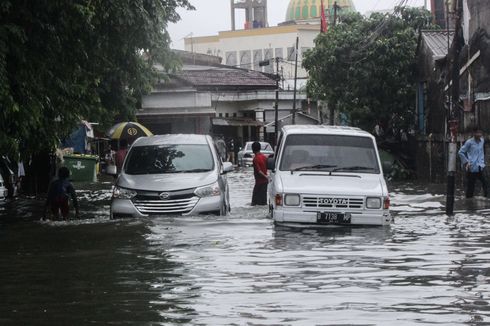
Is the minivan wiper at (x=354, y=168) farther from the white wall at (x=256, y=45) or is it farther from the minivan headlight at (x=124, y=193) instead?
the white wall at (x=256, y=45)

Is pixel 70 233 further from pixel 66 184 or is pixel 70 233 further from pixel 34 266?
pixel 34 266

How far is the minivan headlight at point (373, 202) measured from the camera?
15.2 meters

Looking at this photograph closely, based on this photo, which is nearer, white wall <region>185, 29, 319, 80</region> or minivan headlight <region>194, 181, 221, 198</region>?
minivan headlight <region>194, 181, 221, 198</region>

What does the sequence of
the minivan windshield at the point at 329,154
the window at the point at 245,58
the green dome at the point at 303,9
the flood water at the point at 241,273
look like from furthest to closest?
the green dome at the point at 303,9, the window at the point at 245,58, the minivan windshield at the point at 329,154, the flood water at the point at 241,273

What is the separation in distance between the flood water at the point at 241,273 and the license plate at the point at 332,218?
172 mm

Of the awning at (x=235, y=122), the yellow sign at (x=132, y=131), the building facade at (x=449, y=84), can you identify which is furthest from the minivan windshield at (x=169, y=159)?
the awning at (x=235, y=122)

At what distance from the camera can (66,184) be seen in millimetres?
17797

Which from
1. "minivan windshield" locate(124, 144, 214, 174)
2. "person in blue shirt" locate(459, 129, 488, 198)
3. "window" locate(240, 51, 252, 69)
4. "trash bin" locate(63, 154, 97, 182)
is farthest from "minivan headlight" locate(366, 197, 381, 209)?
"window" locate(240, 51, 252, 69)

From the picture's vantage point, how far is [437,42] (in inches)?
1410

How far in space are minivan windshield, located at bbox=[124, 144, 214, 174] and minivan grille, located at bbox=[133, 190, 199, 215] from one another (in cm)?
102

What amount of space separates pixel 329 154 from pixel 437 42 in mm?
20650

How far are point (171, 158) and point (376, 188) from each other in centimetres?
450

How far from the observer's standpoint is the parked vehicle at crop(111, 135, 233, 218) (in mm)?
16859

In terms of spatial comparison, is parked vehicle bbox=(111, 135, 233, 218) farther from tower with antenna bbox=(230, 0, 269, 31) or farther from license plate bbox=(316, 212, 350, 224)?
tower with antenna bbox=(230, 0, 269, 31)
